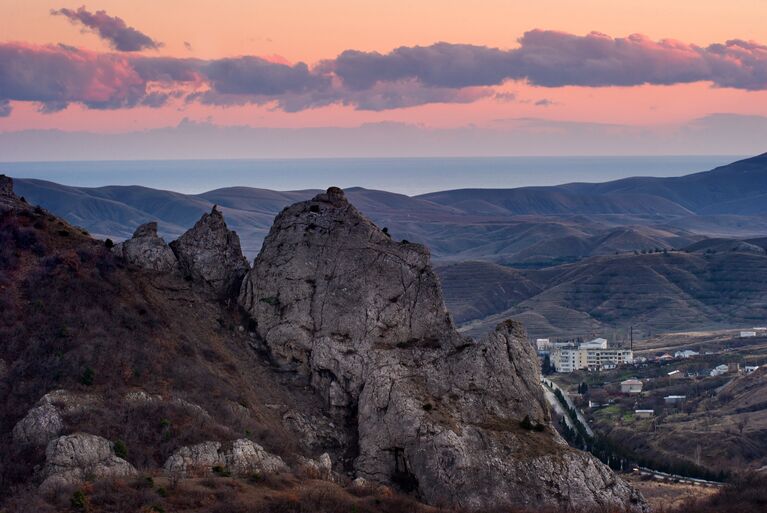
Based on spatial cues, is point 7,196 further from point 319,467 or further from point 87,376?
point 319,467

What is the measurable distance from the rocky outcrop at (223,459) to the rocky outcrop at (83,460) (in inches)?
89.8

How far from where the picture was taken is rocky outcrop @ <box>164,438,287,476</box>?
51272 millimetres

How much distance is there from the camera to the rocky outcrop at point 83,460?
159 feet

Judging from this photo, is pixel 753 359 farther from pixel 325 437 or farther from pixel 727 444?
pixel 325 437

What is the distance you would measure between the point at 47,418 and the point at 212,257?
18810 millimetres

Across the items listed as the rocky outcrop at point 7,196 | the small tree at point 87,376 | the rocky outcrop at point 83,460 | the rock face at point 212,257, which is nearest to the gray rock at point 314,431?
the rock face at point 212,257

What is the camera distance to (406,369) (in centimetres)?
6100

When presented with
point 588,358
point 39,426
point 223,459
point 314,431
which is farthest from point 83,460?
point 588,358

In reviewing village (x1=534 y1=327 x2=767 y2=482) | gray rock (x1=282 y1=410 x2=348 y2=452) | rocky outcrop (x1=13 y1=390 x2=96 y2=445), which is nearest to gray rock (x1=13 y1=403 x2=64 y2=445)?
rocky outcrop (x1=13 y1=390 x2=96 y2=445)

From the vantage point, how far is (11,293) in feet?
203

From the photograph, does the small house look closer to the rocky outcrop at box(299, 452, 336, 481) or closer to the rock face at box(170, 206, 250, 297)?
the rock face at box(170, 206, 250, 297)

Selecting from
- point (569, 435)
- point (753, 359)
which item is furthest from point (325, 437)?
point (753, 359)

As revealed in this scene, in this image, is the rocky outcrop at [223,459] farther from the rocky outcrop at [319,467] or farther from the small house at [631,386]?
the small house at [631,386]

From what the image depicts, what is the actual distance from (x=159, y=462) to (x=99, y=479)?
4.38 meters
